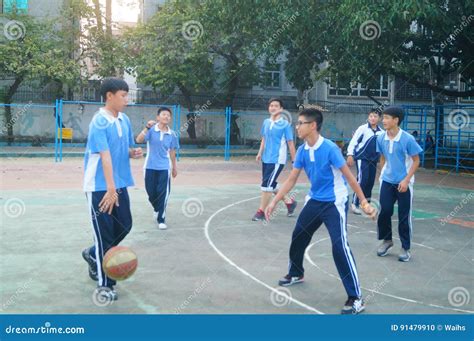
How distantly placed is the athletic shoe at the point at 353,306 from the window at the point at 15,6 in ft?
77.0

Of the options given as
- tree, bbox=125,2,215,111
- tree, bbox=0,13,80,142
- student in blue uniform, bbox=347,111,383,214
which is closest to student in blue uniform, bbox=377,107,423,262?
student in blue uniform, bbox=347,111,383,214

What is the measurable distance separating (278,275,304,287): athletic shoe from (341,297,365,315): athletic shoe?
84cm

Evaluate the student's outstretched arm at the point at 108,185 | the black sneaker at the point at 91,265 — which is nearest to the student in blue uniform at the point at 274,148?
the black sneaker at the point at 91,265

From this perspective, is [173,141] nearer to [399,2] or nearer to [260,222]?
[260,222]

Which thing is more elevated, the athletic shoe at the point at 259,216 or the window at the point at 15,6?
the window at the point at 15,6

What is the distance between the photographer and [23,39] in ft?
77.5

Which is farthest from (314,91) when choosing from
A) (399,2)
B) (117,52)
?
(399,2)

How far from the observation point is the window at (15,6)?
2459 centimetres

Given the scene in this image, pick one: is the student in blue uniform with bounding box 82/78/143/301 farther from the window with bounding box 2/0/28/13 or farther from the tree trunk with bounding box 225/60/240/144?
the tree trunk with bounding box 225/60/240/144

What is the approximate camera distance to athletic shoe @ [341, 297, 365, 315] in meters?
4.85

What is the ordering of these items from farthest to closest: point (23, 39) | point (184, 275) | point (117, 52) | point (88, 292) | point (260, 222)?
point (117, 52), point (23, 39), point (260, 222), point (184, 275), point (88, 292)

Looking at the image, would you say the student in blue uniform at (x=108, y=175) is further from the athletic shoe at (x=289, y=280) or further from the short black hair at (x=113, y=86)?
the athletic shoe at (x=289, y=280)

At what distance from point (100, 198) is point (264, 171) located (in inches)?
169

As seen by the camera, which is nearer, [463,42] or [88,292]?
[88,292]
